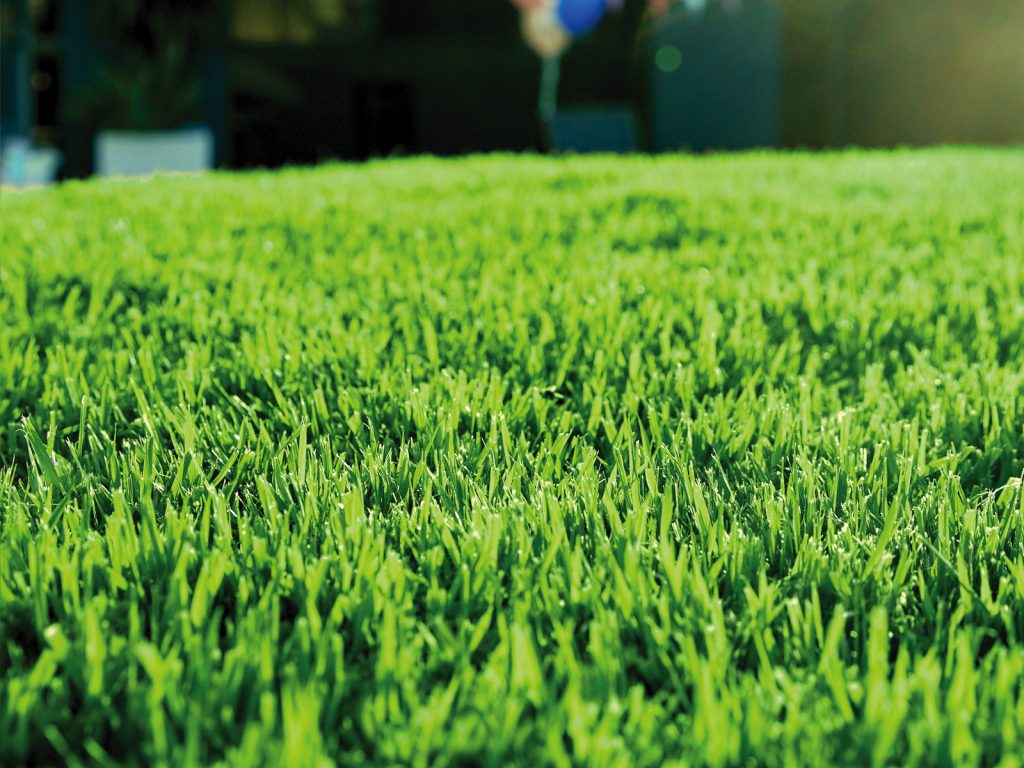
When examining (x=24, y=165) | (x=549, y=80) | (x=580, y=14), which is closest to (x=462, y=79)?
(x=549, y=80)

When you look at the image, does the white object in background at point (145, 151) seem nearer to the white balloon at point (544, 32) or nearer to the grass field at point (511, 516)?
the white balloon at point (544, 32)

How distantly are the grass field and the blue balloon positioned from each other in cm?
1226

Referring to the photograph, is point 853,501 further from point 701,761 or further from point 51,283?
point 51,283

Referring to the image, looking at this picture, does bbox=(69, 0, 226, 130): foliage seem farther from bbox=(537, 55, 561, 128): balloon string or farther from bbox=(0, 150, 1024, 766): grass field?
bbox=(0, 150, 1024, 766): grass field

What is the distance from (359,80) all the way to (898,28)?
7.46 meters

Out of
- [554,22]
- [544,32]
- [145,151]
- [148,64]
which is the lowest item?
[145,151]

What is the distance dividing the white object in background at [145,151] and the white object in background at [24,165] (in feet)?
2.03

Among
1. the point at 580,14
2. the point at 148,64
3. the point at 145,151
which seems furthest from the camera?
the point at 580,14

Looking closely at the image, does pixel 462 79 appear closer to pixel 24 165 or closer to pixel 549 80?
pixel 549 80

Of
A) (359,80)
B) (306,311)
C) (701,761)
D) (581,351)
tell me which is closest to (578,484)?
(701,761)

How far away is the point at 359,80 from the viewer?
47.6 ft

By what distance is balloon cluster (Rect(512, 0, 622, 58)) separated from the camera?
14234 mm

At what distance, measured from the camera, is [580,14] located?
14117mm

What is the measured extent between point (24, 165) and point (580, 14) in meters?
7.97
